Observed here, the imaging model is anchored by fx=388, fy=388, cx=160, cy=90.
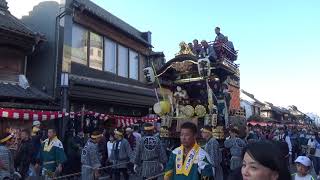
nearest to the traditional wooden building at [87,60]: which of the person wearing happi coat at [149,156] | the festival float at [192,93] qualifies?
the festival float at [192,93]

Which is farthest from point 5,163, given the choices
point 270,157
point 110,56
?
point 110,56

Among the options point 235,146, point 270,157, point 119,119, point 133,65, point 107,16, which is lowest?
point 235,146

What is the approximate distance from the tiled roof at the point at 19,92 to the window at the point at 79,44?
258 cm

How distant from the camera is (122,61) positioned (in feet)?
75.0

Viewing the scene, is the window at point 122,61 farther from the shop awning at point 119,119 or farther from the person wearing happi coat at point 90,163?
the person wearing happi coat at point 90,163

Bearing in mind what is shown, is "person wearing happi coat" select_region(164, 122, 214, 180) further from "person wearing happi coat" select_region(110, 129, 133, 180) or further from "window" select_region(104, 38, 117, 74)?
"window" select_region(104, 38, 117, 74)

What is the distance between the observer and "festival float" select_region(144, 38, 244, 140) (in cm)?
1233

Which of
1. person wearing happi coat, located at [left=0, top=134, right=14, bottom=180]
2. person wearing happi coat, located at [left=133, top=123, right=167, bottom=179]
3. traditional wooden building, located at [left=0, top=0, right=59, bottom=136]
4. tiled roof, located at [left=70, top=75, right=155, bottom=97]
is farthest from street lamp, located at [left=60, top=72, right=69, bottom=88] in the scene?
person wearing happi coat, located at [left=133, top=123, right=167, bottom=179]

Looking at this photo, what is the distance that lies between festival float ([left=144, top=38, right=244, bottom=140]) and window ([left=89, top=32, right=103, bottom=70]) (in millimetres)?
6675

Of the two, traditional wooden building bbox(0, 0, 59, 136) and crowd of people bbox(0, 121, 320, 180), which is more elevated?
traditional wooden building bbox(0, 0, 59, 136)

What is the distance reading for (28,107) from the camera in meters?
14.8

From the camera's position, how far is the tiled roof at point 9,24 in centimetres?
1493

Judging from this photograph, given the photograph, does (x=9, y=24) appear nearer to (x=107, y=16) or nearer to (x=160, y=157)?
(x=107, y=16)

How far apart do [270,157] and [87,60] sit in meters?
17.8
